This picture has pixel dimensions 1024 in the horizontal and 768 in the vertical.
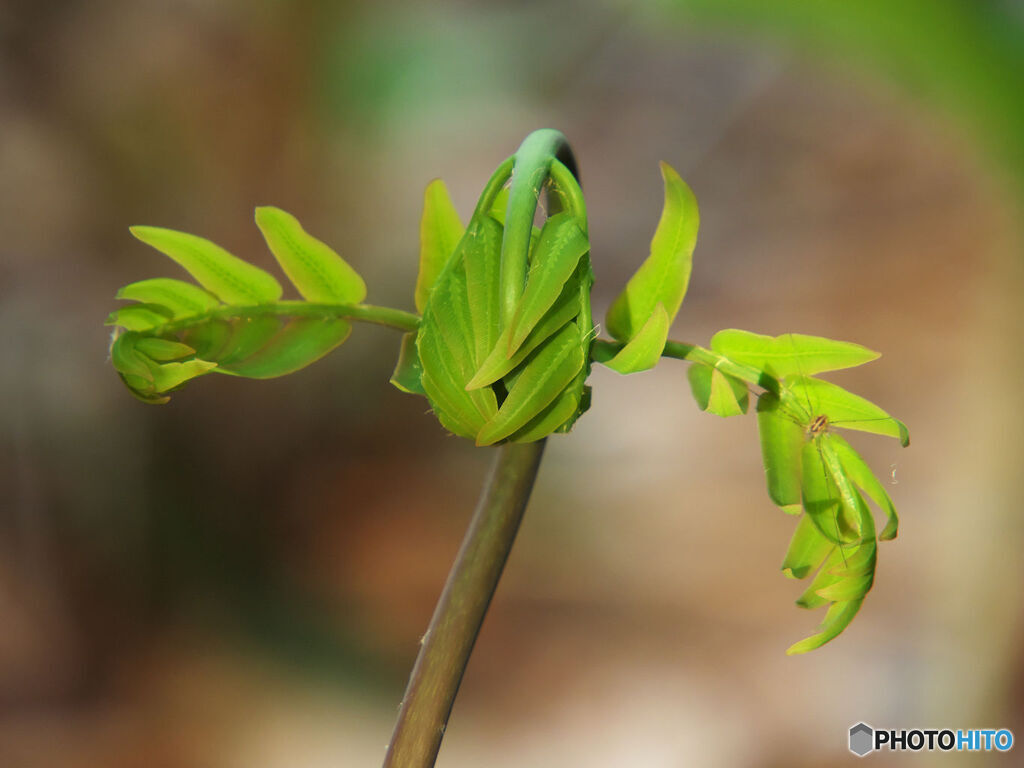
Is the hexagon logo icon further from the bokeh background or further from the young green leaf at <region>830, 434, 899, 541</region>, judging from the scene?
the young green leaf at <region>830, 434, 899, 541</region>

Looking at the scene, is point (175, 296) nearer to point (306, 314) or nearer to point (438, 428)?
point (306, 314)

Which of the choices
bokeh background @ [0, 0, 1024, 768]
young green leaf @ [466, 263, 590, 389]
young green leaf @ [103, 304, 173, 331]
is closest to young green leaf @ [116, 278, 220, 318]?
young green leaf @ [103, 304, 173, 331]

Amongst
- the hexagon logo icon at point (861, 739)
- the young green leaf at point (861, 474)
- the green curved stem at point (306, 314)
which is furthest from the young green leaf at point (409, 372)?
the hexagon logo icon at point (861, 739)


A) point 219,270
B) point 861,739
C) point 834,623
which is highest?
point 219,270

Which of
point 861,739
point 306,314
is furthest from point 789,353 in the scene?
point 861,739

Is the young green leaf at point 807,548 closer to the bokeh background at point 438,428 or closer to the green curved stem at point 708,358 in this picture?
the green curved stem at point 708,358
